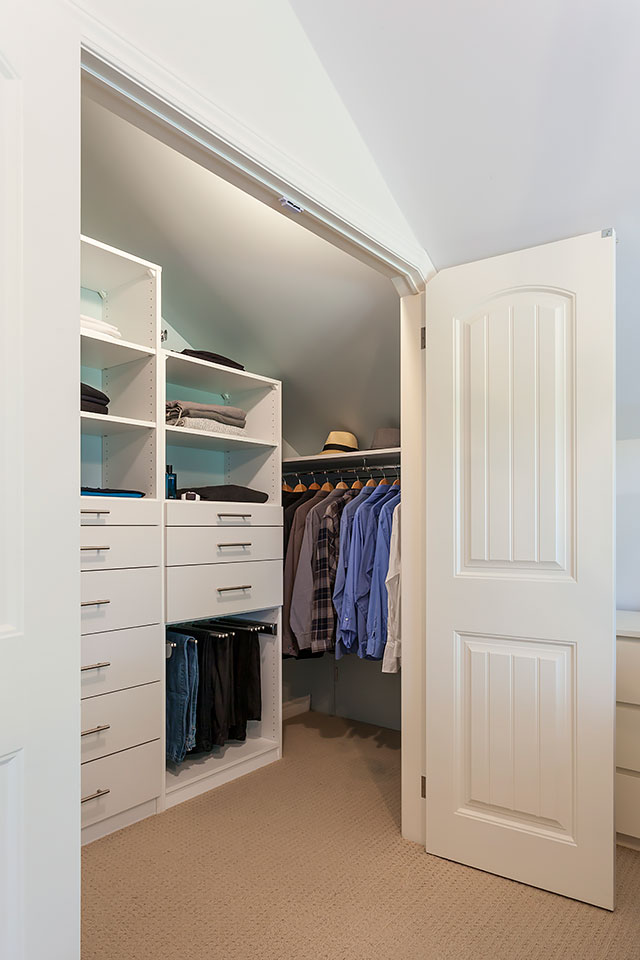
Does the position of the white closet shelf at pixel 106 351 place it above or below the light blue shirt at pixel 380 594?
above

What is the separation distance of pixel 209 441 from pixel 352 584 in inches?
37.2

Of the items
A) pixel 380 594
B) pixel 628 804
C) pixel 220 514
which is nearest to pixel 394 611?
pixel 380 594

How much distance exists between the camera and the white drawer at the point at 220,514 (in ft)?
8.61

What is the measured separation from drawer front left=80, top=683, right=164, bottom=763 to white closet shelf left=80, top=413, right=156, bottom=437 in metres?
0.98

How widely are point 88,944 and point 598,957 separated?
1.32 m

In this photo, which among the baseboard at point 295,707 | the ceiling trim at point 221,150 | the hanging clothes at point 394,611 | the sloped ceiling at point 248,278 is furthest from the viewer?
the baseboard at point 295,707

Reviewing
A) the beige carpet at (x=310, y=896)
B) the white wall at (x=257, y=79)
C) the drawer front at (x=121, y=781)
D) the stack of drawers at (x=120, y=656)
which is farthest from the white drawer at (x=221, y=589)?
the white wall at (x=257, y=79)

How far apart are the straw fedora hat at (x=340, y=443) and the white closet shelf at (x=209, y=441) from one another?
0.35m

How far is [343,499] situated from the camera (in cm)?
328

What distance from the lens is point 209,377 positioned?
3.04 metres

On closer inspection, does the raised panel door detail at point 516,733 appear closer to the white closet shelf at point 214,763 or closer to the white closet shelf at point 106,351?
the white closet shelf at point 214,763

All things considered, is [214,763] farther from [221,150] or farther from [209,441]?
[221,150]

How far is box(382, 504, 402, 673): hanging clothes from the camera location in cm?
272

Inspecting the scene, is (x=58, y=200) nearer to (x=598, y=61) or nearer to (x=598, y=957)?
(x=598, y=61)
